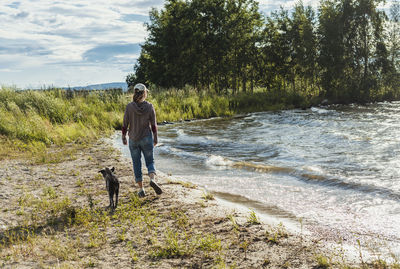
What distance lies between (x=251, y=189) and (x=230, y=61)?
3579cm

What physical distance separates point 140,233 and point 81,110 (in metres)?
15.5

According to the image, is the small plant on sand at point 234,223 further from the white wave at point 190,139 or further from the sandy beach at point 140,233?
the white wave at point 190,139

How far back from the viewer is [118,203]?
6086mm

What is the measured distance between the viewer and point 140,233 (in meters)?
4.78

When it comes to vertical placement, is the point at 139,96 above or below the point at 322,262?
above

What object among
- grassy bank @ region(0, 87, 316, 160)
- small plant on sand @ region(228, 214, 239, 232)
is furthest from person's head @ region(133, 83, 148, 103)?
grassy bank @ region(0, 87, 316, 160)

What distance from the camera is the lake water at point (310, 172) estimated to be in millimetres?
5297

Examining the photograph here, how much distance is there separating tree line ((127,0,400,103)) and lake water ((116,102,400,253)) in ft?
73.8

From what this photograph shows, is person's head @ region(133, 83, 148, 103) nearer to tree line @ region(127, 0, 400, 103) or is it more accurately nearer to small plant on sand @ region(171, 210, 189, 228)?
small plant on sand @ region(171, 210, 189, 228)

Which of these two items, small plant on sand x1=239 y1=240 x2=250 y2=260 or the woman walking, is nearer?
small plant on sand x1=239 y1=240 x2=250 y2=260

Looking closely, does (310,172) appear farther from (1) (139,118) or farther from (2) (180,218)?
(1) (139,118)

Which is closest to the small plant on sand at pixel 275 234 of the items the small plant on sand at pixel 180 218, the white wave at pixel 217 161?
the small plant on sand at pixel 180 218

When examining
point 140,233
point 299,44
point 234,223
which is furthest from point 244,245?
point 299,44

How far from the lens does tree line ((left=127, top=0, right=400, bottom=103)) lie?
3678cm
